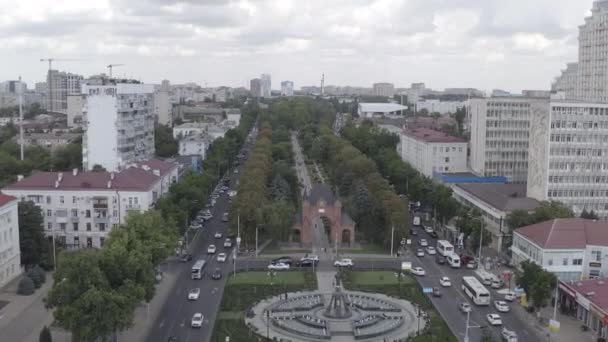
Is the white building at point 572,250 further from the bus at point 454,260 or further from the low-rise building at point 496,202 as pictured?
the low-rise building at point 496,202

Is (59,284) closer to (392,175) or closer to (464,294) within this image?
(464,294)

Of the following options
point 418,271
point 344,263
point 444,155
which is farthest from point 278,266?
point 444,155

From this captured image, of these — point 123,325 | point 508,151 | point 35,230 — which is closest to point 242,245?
point 35,230

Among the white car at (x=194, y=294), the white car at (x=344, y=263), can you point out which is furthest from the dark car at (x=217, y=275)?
the white car at (x=344, y=263)

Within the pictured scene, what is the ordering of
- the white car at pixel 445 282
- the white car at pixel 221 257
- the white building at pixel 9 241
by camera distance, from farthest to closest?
the white car at pixel 221 257 < the white car at pixel 445 282 < the white building at pixel 9 241

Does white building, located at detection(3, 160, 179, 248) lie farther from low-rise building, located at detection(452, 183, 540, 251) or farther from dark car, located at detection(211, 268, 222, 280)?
low-rise building, located at detection(452, 183, 540, 251)

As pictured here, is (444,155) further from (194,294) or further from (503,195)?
(194,294)

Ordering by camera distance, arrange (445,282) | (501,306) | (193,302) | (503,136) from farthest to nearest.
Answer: (503,136) → (445,282) → (193,302) → (501,306)
